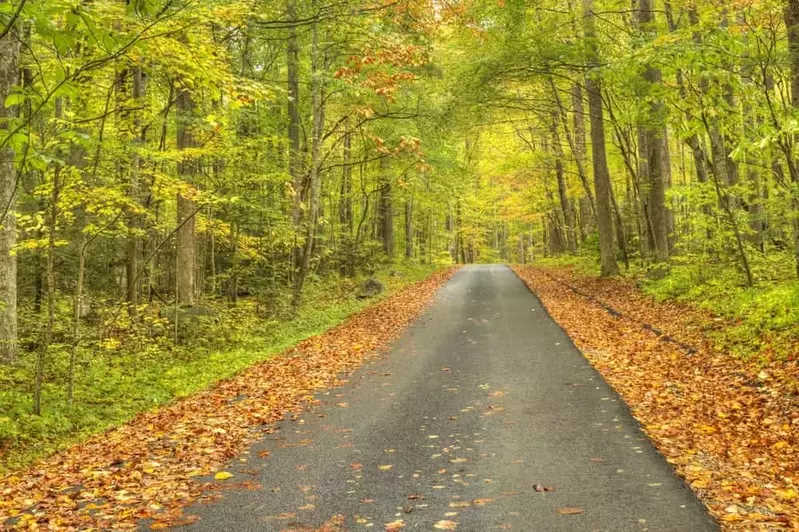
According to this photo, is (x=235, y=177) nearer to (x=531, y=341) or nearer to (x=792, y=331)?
(x=531, y=341)

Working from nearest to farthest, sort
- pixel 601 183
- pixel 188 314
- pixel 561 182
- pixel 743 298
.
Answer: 1. pixel 743 298
2. pixel 188 314
3. pixel 601 183
4. pixel 561 182

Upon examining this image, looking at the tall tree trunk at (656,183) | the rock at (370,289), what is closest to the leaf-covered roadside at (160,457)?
the rock at (370,289)

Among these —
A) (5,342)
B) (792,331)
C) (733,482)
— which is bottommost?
(733,482)

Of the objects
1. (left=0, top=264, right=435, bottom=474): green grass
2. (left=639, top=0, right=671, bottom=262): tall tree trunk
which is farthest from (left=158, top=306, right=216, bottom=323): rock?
(left=639, top=0, right=671, bottom=262): tall tree trunk

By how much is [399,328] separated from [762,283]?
7.86 meters

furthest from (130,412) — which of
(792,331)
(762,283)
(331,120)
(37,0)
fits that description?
(331,120)

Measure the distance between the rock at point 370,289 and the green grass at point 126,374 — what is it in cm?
413

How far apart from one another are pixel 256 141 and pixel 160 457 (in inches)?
371

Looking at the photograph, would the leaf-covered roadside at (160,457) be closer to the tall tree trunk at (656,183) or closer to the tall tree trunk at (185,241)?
the tall tree trunk at (185,241)

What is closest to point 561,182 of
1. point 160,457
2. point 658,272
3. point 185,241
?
point 658,272

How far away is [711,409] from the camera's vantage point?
22.5 feet

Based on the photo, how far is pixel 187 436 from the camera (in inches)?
266

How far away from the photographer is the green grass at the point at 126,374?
750 cm

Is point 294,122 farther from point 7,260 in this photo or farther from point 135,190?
point 7,260
